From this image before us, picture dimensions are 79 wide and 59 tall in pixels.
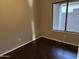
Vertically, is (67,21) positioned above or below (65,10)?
below

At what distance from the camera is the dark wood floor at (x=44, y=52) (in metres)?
2.98

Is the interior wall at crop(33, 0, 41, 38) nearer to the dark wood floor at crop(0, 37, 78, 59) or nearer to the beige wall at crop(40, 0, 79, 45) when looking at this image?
the beige wall at crop(40, 0, 79, 45)

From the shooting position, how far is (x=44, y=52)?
131 inches

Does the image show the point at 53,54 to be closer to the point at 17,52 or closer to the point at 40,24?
the point at 17,52

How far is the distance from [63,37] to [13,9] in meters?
2.65

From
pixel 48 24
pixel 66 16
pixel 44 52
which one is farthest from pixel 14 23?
pixel 66 16

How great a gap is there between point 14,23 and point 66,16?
2.44 metres

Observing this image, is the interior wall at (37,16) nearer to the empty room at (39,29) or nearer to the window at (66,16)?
the empty room at (39,29)

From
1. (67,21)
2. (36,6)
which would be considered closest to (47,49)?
(67,21)

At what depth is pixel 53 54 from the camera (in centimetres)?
319

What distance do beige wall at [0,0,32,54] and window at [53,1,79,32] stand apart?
4.69 ft

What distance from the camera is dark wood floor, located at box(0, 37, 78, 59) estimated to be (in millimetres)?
2984

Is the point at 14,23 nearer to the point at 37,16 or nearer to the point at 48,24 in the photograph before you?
the point at 37,16

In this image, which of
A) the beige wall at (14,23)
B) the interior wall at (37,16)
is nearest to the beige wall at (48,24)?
the interior wall at (37,16)
